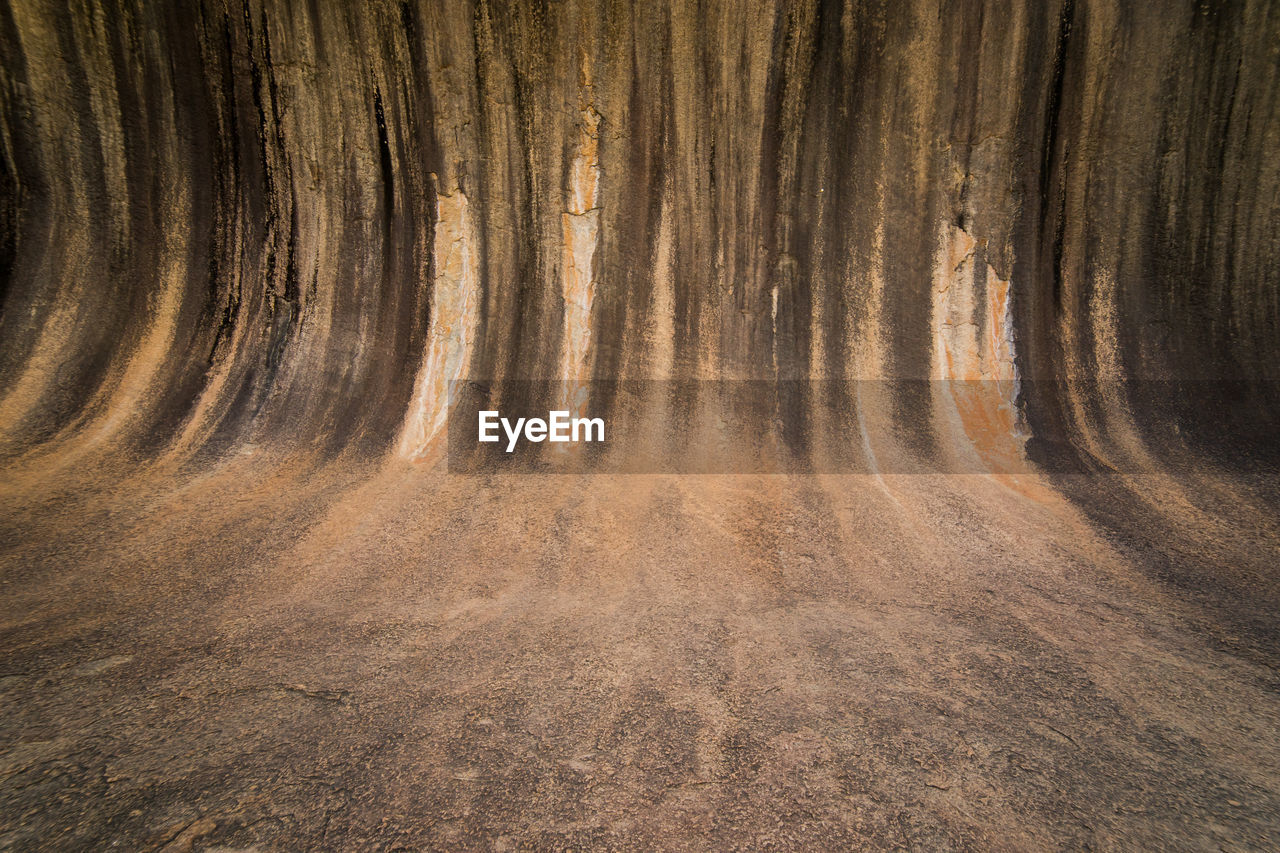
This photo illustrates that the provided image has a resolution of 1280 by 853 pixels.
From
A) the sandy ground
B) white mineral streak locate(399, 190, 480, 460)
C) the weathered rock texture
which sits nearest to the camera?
the sandy ground

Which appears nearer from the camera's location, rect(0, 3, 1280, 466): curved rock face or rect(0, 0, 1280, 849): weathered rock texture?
rect(0, 0, 1280, 849): weathered rock texture

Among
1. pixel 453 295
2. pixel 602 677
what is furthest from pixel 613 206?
pixel 602 677

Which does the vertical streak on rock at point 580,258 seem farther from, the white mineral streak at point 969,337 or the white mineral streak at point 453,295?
the white mineral streak at point 969,337

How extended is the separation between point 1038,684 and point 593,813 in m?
1.57

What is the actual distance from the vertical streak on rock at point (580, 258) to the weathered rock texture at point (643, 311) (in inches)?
0.9

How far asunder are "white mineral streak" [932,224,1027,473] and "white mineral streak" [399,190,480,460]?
3370 millimetres

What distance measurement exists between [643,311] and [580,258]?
0.61 metres

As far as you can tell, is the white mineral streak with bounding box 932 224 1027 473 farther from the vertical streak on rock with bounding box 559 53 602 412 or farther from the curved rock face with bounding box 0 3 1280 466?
the vertical streak on rock with bounding box 559 53 602 412

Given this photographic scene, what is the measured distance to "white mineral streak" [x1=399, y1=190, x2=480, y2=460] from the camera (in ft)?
13.1

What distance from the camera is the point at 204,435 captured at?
363 cm

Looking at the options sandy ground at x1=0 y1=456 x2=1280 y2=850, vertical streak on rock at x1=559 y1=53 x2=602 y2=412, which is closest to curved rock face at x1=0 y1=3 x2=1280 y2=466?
vertical streak on rock at x1=559 y1=53 x2=602 y2=412

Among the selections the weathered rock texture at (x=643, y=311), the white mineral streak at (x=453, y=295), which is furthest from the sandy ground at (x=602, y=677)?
the white mineral streak at (x=453, y=295)

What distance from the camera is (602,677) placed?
6.28ft

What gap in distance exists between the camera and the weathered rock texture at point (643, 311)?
253cm
